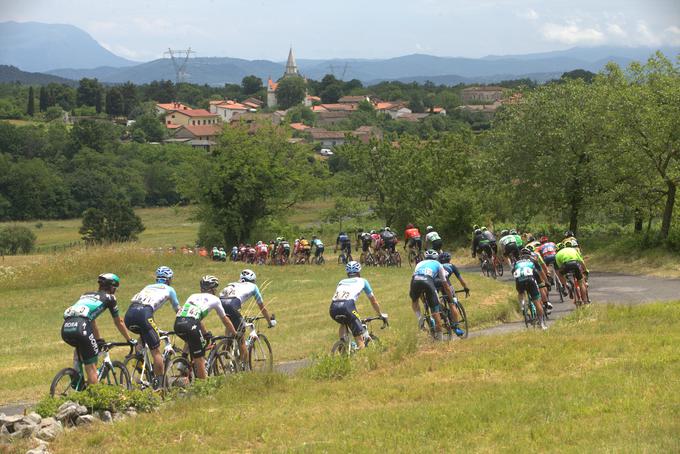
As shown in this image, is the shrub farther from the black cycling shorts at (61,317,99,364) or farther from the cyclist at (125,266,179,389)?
the black cycling shorts at (61,317,99,364)

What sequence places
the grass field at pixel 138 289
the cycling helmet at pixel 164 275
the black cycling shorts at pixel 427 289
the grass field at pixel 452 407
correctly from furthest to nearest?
the grass field at pixel 138 289 → the black cycling shorts at pixel 427 289 → the cycling helmet at pixel 164 275 → the grass field at pixel 452 407

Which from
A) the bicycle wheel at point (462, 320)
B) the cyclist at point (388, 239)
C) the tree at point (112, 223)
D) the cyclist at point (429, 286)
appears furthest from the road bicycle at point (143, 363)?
the tree at point (112, 223)

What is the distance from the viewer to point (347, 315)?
48.7 feet

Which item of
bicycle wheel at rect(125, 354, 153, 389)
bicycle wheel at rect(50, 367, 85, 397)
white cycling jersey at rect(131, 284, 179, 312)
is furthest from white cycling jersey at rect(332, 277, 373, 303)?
bicycle wheel at rect(50, 367, 85, 397)

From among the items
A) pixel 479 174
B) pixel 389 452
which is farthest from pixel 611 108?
pixel 389 452

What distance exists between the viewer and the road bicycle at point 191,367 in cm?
1330

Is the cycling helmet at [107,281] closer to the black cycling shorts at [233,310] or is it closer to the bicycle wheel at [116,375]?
the bicycle wheel at [116,375]

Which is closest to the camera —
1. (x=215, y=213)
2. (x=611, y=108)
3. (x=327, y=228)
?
(x=611, y=108)

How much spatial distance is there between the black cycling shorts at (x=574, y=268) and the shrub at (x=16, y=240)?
222ft

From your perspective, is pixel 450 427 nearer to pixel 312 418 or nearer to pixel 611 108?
pixel 312 418

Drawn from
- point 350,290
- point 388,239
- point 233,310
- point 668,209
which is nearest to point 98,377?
point 233,310

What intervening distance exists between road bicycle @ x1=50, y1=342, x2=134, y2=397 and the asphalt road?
4.84 meters

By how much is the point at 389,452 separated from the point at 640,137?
2880 centimetres

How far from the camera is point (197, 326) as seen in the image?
13.4m
